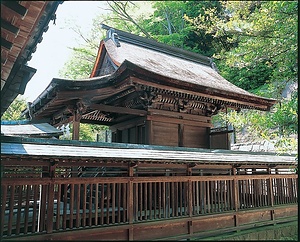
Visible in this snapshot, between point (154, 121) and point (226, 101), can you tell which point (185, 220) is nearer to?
point (154, 121)

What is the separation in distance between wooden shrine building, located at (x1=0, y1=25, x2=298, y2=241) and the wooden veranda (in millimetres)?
26

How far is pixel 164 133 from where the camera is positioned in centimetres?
920

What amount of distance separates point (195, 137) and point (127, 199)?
4.29 meters

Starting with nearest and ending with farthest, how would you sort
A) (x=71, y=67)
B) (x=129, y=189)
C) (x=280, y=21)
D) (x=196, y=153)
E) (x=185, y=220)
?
(x=129, y=189) → (x=185, y=220) → (x=196, y=153) → (x=280, y=21) → (x=71, y=67)

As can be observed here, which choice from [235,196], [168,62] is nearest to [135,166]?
[235,196]

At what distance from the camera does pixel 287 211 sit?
9953 mm

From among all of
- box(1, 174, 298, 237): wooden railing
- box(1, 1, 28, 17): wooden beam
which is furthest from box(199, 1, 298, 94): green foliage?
box(1, 1, 28, 17): wooden beam

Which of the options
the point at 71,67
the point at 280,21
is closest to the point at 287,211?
the point at 280,21

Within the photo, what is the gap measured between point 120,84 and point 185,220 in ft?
13.5

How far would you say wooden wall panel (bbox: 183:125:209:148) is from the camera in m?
9.71

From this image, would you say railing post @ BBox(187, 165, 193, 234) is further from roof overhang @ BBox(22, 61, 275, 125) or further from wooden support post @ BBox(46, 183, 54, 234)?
wooden support post @ BBox(46, 183, 54, 234)

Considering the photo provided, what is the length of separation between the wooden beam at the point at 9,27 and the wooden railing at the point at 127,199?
3.02 metres

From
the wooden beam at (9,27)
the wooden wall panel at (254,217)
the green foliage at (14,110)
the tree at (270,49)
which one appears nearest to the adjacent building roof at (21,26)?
the wooden beam at (9,27)

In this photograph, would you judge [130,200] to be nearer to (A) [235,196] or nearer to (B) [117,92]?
(B) [117,92]
